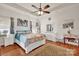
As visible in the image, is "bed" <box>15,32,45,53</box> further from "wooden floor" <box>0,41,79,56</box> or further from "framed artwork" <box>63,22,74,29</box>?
"framed artwork" <box>63,22,74,29</box>

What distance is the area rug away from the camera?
2256mm

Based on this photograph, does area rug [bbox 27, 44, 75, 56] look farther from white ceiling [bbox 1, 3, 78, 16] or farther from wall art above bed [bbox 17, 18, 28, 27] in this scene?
white ceiling [bbox 1, 3, 78, 16]

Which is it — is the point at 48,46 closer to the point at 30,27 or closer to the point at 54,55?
→ the point at 54,55

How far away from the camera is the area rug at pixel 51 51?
226 cm

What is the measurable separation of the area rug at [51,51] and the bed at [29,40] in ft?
0.29

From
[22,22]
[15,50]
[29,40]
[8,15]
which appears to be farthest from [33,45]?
[8,15]

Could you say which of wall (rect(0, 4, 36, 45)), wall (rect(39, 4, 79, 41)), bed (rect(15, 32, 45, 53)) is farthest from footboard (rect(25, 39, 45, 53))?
wall (rect(0, 4, 36, 45))

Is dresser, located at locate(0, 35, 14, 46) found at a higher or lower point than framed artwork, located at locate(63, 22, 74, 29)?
lower

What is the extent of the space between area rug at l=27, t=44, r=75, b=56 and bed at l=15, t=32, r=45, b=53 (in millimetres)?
88

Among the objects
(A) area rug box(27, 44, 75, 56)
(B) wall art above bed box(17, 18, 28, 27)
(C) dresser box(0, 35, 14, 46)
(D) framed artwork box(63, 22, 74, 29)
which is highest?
(B) wall art above bed box(17, 18, 28, 27)

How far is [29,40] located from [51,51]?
1.41 feet

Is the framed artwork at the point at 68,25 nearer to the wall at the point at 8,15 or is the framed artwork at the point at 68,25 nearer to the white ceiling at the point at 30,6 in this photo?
the white ceiling at the point at 30,6

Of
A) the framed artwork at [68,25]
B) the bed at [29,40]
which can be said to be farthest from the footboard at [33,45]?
the framed artwork at [68,25]

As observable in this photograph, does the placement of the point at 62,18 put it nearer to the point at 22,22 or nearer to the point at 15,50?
the point at 22,22
